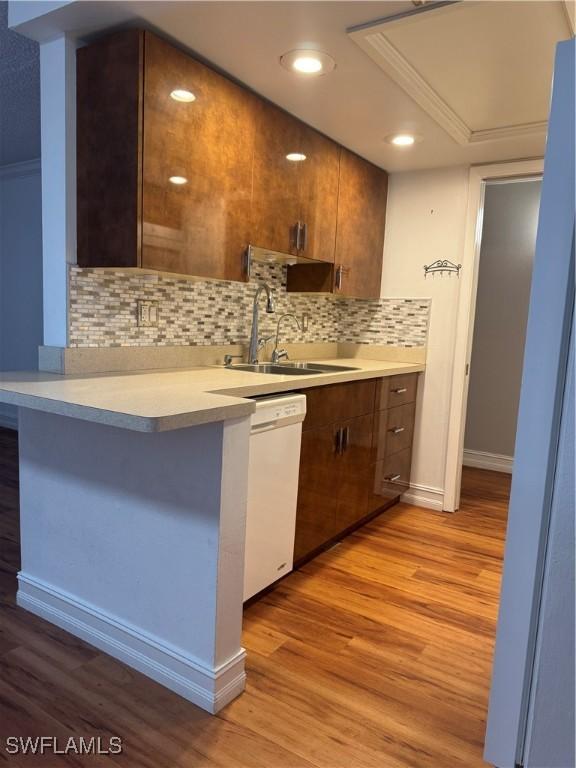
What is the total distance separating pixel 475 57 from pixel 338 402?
4.82ft

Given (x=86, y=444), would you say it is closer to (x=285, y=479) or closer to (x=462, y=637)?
(x=285, y=479)

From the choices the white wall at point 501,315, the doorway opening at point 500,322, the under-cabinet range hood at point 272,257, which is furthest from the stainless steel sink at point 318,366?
the white wall at point 501,315

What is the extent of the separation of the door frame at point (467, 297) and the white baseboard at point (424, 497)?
0.13 feet

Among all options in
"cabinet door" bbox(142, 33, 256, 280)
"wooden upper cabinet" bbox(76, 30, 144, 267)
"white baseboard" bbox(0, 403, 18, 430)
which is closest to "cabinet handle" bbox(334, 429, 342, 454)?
"cabinet door" bbox(142, 33, 256, 280)

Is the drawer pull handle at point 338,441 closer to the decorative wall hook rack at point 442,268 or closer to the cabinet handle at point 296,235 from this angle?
the cabinet handle at point 296,235

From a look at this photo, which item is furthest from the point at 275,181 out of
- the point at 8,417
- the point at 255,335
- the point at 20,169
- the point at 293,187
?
the point at 8,417

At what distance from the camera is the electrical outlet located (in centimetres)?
230

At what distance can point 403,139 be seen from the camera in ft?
9.16

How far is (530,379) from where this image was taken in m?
0.82

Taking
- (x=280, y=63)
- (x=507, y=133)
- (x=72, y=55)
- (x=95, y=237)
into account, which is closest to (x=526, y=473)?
(x=95, y=237)

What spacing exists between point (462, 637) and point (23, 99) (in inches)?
140

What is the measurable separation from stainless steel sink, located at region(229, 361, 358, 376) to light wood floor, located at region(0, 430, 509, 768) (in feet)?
3.15

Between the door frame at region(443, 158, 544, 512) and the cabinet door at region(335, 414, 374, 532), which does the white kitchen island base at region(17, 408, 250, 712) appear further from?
the door frame at region(443, 158, 544, 512)

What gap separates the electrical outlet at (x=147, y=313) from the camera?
2.30 metres
